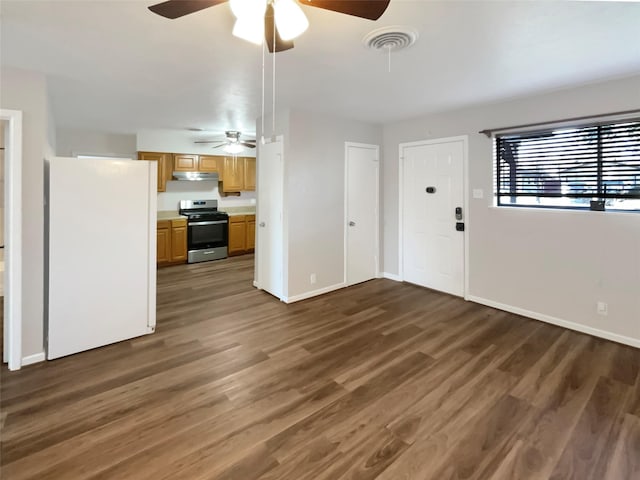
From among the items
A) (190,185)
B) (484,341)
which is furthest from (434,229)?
(190,185)

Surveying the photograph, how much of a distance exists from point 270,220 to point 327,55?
8.07 feet

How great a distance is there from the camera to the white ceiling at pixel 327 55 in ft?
6.36

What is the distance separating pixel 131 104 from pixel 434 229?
4176mm

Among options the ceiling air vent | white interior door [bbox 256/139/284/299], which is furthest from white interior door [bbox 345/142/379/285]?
the ceiling air vent

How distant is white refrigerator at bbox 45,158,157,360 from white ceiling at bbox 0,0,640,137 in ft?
2.84

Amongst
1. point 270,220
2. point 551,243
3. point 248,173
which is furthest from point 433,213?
point 248,173

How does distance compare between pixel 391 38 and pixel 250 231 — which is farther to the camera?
pixel 250 231

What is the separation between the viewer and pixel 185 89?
3.35m

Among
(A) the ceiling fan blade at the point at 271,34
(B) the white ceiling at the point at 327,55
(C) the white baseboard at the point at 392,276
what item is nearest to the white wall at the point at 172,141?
(B) the white ceiling at the point at 327,55

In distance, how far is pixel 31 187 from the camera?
273cm

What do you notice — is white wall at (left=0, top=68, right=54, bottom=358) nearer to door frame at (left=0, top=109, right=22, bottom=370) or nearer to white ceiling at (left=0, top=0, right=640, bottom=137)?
door frame at (left=0, top=109, right=22, bottom=370)

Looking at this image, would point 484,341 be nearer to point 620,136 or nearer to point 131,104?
point 620,136

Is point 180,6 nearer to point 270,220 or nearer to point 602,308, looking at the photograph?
point 270,220

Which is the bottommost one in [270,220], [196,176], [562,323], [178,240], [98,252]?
[562,323]
